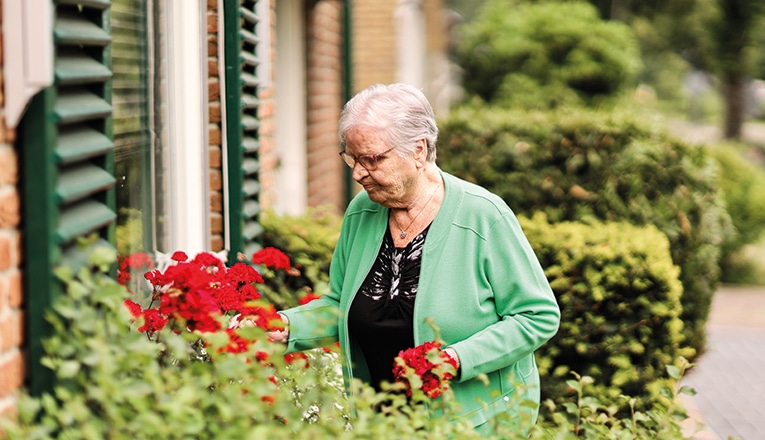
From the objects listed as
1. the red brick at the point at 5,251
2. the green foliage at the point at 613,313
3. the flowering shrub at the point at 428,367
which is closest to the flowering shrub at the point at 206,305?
the flowering shrub at the point at 428,367

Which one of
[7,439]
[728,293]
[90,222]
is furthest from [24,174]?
[728,293]

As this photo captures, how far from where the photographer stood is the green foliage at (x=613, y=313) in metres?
5.25

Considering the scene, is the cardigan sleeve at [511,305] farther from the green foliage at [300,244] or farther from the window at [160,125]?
the green foliage at [300,244]

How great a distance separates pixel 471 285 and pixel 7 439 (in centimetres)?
144

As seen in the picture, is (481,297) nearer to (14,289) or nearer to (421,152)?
(421,152)

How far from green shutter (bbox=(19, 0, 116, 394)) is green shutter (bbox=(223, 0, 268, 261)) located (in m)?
1.73

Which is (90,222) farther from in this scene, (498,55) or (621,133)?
(498,55)

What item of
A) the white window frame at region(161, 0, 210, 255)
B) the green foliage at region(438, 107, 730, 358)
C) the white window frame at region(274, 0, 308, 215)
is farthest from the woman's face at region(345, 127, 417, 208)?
the white window frame at region(274, 0, 308, 215)

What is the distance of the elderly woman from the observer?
9.52ft

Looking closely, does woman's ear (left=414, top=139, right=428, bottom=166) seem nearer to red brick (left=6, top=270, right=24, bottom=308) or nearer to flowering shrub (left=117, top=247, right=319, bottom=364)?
flowering shrub (left=117, top=247, right=319, bottom=364)

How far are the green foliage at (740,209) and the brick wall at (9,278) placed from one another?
11495mm

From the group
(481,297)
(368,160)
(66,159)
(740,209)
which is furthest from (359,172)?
(740,209)

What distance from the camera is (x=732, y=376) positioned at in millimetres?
8031

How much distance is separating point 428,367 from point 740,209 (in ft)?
37.3
